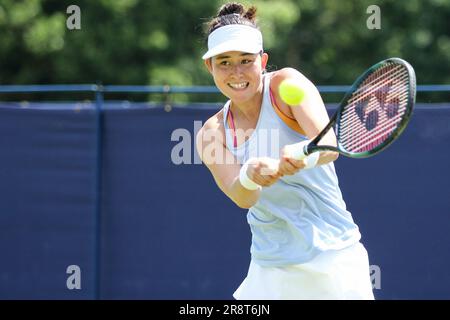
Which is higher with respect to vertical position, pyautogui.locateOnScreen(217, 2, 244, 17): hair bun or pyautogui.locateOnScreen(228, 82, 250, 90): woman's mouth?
pyautogui.locateOnScreen(217, 2, 244, 17): hair bun

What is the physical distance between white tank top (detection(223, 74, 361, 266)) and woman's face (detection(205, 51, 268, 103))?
0.10 meters

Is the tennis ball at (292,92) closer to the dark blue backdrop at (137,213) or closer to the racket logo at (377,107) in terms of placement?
the racket logo at (377,107)

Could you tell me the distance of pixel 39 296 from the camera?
7098 mm

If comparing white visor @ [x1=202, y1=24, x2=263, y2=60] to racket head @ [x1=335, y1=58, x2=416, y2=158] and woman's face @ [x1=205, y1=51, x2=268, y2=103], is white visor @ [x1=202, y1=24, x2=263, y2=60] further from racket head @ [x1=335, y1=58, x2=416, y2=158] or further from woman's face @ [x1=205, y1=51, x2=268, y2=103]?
racket head @ [x1=335, y1=58, x2=416, y2=158]

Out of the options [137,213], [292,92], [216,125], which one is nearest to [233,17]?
[216,125]

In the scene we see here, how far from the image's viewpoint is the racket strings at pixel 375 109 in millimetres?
3791

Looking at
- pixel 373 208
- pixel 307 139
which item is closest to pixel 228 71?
pixel 307 139

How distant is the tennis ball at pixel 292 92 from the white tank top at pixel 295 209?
0.24m

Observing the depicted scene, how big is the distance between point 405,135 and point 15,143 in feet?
9.49

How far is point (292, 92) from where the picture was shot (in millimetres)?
3850

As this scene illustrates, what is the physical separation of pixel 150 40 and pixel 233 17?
10.5 metres

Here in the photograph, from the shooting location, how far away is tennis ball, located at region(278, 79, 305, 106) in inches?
151

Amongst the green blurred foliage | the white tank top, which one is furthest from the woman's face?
the green blurred foliage

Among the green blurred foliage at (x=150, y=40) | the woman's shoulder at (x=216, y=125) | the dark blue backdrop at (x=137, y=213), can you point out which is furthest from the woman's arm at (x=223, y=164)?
the green blurred foliage at (x=150, y=40)
